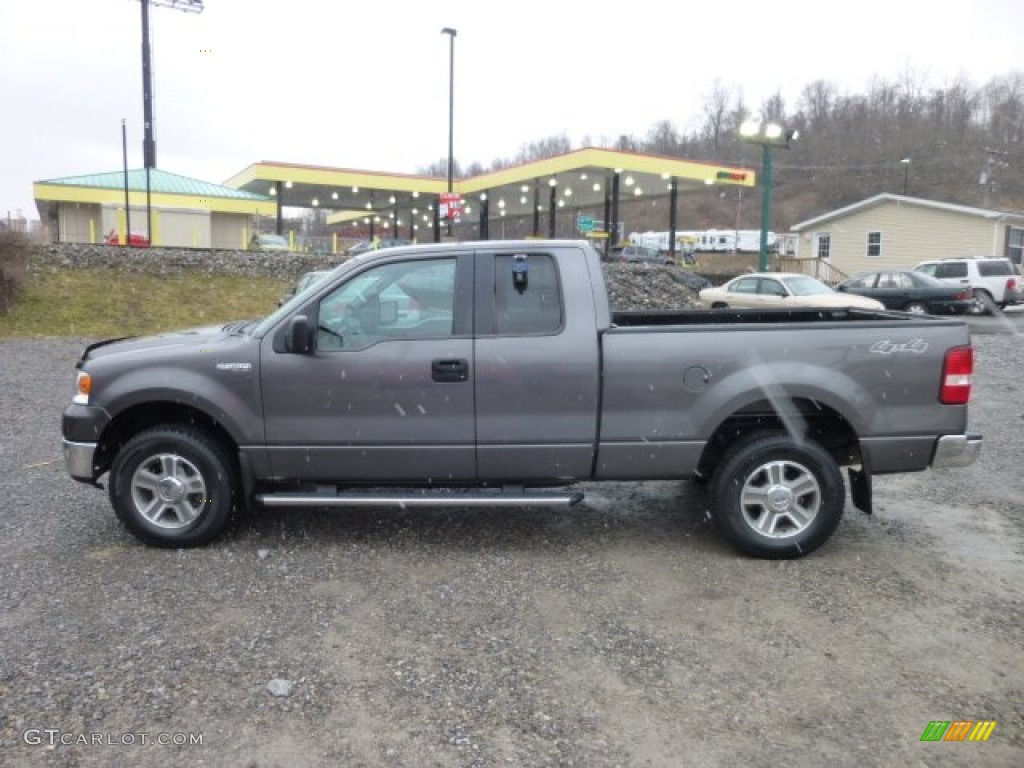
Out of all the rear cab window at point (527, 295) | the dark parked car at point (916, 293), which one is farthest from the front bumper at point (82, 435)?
the dark parked car at point (916, 293)

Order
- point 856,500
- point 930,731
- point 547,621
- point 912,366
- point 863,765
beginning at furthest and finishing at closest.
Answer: point 856,500, point 912,366, point 547,621, point 930,731, point 863,765

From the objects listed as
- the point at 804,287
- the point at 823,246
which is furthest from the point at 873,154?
the point at 804,287

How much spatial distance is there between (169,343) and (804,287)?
17.5 meters

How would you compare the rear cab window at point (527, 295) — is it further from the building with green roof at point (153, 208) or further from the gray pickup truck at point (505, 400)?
the building with green roof at point (153, 208)

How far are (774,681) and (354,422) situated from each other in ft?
8.82

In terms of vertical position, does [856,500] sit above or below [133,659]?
above

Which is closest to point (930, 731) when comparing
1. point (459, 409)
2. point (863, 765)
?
point (863, 765)

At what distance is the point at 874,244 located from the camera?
37469 mm

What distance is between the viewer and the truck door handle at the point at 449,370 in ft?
15.6

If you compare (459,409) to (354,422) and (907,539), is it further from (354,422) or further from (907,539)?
(907,539)

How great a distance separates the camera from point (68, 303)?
726 inches

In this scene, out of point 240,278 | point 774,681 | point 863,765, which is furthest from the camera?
point 240,278

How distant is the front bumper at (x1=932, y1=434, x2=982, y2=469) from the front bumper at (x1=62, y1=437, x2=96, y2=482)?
16.8 ft

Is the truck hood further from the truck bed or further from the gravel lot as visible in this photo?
the truck bed
